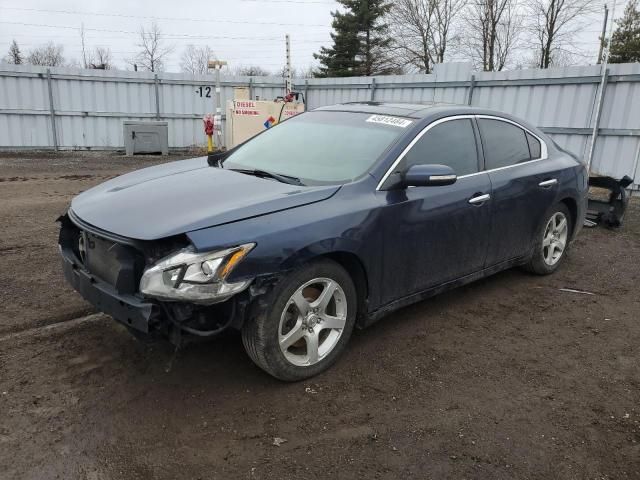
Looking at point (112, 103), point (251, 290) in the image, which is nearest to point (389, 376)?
point (251, 290)

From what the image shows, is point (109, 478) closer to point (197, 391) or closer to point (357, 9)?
point (197, 391)

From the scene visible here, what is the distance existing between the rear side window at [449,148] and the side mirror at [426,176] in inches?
7.8

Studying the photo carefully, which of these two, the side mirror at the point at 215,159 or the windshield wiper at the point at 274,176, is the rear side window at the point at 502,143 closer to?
the windshield wiper at the point at 274,176

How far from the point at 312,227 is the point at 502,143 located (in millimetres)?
2314

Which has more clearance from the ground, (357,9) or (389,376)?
(357,9)

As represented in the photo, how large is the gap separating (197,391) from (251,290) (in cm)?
80

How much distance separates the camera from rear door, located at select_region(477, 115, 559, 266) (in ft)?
14.0

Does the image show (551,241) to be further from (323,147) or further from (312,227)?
(312,227)

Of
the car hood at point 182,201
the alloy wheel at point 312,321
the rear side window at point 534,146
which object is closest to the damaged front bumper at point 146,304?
the car hood at point 182,201

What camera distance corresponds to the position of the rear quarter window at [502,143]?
14.2ft

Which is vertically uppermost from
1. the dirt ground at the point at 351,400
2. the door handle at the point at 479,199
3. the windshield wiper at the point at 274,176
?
the windshield wiper at the point at 274,176

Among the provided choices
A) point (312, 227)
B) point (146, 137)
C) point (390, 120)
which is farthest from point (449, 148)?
point (146, 137)

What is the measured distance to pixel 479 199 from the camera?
401cm

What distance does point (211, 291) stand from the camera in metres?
2.65
